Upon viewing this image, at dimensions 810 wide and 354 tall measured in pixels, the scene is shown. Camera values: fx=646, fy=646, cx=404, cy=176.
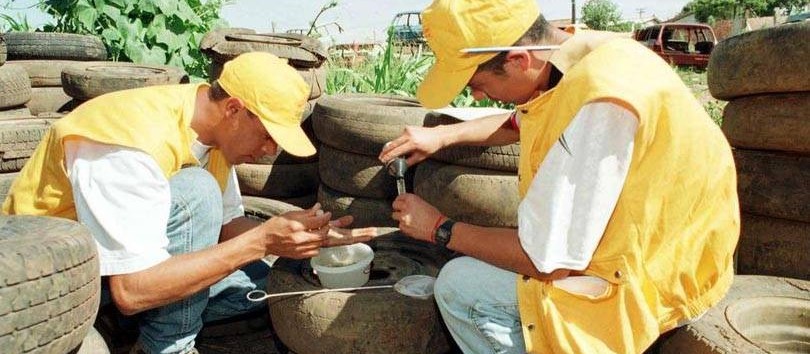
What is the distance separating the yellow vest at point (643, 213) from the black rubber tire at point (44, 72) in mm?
5588

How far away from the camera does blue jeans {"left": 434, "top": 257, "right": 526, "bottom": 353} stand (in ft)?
6.69

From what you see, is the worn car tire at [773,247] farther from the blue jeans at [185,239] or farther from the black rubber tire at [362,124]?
the blue jeans at [185,239]

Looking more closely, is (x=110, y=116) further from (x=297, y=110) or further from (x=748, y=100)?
(x=748, y=100)

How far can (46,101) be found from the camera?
19.7 feet

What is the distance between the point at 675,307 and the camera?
73.7 inches

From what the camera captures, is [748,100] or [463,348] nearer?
[463,348]

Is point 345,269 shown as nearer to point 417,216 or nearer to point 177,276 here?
point 417,216

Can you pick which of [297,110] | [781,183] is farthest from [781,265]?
[297,110]

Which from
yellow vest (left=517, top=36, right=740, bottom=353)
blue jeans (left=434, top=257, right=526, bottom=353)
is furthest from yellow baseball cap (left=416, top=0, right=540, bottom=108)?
blue jeans (left=434, top=257, right=526, bottom=353)

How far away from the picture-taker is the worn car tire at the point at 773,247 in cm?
298

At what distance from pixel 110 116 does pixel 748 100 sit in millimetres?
2874

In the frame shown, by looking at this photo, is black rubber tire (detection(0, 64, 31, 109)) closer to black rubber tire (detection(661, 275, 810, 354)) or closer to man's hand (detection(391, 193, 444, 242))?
man's hand (detection(391, 193, 444, 242))

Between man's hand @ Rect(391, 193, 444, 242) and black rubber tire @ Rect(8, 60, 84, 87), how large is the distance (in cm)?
504

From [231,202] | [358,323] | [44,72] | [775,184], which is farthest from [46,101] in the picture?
[775,184]
